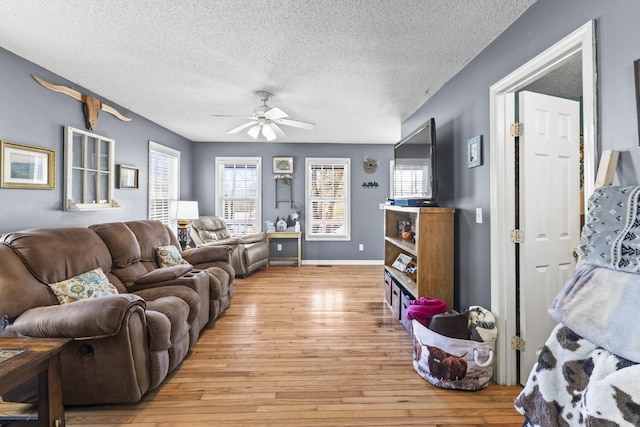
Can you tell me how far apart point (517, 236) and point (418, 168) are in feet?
3.93

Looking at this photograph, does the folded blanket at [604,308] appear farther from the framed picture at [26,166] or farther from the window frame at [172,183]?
the window frame at [172,183]

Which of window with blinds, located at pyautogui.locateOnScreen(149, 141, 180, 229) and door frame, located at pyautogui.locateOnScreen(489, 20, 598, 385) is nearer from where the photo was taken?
door frame, located at pyautogui.locateOnScreen(489, 20, 598, 385)

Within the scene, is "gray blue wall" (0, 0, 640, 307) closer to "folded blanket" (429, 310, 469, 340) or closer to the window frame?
the window frame

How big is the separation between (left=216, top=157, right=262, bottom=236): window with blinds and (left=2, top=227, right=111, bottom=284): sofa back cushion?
146 inches

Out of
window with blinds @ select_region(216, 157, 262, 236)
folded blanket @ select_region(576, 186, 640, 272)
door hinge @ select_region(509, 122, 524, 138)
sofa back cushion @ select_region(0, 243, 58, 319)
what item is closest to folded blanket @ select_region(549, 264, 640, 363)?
folded blanket @ select_region(576, 186, 640, 272)

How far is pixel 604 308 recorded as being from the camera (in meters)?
1.13

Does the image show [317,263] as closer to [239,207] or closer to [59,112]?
[239,207]

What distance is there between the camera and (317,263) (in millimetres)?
6281

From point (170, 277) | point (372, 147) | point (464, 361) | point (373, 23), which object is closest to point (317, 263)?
point (372, 147)

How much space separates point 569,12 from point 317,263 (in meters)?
5.29

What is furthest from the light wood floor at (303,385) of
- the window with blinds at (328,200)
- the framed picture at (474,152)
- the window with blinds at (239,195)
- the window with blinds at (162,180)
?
the window with blinds at (239,195)

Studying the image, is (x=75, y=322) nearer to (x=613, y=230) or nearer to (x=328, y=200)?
(x=613, y=230)

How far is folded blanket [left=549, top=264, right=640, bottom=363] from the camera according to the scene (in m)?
1.05

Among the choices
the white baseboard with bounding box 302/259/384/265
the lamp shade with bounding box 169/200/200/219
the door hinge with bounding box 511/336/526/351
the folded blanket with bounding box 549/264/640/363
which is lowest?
the white baseboard with bounding box 302/259/384/265
